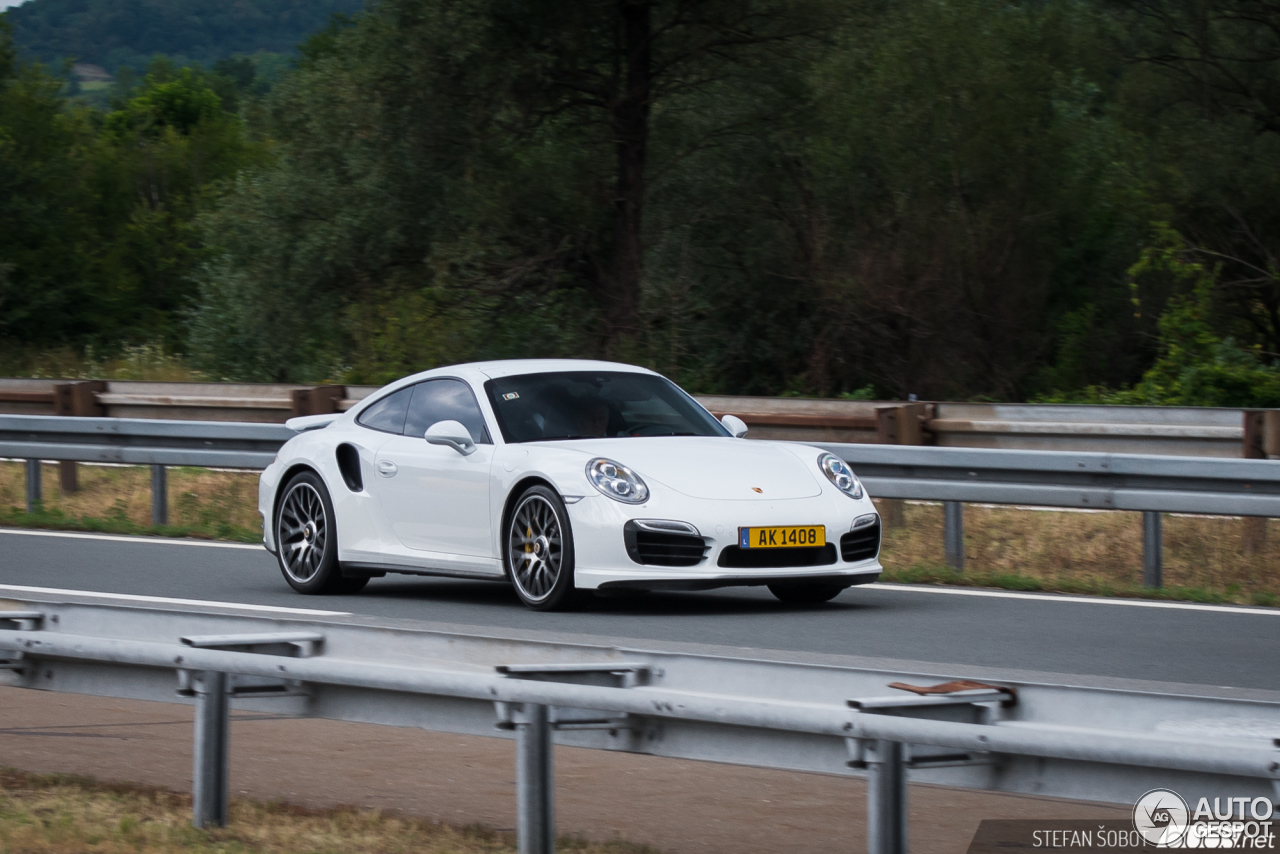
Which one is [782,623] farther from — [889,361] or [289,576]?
[889,361]

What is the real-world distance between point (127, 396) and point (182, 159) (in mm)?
57971

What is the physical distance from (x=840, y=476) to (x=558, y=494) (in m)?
1.56

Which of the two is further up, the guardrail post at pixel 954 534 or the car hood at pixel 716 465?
the car hood at pixel 716 465

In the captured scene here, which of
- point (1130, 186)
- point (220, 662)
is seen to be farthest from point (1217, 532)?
point (1130, 186)

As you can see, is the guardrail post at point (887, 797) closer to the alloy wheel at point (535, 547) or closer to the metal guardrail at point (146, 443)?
the alloy wheel at point (535, 547)

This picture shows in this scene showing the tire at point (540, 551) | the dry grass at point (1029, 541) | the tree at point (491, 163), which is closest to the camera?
the tire at point (540, 551)

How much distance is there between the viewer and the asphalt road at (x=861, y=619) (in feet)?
24.8

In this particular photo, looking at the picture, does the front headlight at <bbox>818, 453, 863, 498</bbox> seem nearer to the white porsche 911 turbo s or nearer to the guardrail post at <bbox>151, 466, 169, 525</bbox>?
the white porsche 911 turbo s

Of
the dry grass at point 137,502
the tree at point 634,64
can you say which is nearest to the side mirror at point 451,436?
the dry grass at point 137,502

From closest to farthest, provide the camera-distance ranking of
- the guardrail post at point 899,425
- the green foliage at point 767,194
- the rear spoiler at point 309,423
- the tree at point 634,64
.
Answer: the rear spoiler at point 309,423
the guardrail post at point 899,425
the green foliage at point 767,194
the tree at point 634,64

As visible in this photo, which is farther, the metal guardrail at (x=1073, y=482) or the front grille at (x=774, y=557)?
the metal guardrail at (x=1073, y=482)

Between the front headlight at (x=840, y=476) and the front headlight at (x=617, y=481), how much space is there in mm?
1086

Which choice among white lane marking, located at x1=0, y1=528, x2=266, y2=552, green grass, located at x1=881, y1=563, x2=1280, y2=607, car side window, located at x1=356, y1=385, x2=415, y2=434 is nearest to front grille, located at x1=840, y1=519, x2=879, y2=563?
green grass, located at x1=881, y1=563, x2=1280, y2=607

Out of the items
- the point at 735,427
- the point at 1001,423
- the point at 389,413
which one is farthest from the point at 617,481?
the point at 1001,423
